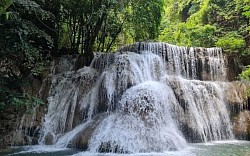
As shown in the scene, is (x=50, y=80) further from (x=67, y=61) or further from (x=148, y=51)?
(x=148, y=51)

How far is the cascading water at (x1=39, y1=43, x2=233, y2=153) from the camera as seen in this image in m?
8.73

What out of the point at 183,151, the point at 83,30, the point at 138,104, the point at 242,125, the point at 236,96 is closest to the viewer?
the point at 183,151

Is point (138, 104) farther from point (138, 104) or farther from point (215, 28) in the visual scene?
point (215, 28)

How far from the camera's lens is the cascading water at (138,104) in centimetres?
873

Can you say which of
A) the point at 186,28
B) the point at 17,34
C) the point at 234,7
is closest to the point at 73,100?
the point at 17,34

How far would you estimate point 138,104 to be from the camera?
948cm

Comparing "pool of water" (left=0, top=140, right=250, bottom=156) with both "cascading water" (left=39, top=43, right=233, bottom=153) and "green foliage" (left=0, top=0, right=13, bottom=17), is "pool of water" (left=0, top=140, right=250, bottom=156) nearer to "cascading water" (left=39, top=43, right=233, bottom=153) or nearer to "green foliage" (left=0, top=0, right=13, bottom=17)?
"cascading water" (left=39, top=43, right=233, bottom=153)

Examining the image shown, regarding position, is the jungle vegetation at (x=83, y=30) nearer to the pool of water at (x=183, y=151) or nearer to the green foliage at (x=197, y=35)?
the green foliage at (x=197, y=35)

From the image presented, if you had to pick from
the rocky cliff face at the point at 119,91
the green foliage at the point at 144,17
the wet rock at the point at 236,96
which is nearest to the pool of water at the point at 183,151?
the rocky cliff face at the point at 119,91

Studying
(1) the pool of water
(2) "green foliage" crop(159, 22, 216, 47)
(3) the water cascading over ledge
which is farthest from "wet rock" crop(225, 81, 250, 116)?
(2) "green foliage" crop(159, 22, 216, 47)

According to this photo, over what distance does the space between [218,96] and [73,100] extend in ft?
19.3

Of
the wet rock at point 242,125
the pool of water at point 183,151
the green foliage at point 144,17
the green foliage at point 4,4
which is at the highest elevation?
the green foliage at point 144,17

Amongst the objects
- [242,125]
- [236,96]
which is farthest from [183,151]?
[236,96]

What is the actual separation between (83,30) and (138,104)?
632 centimetres
